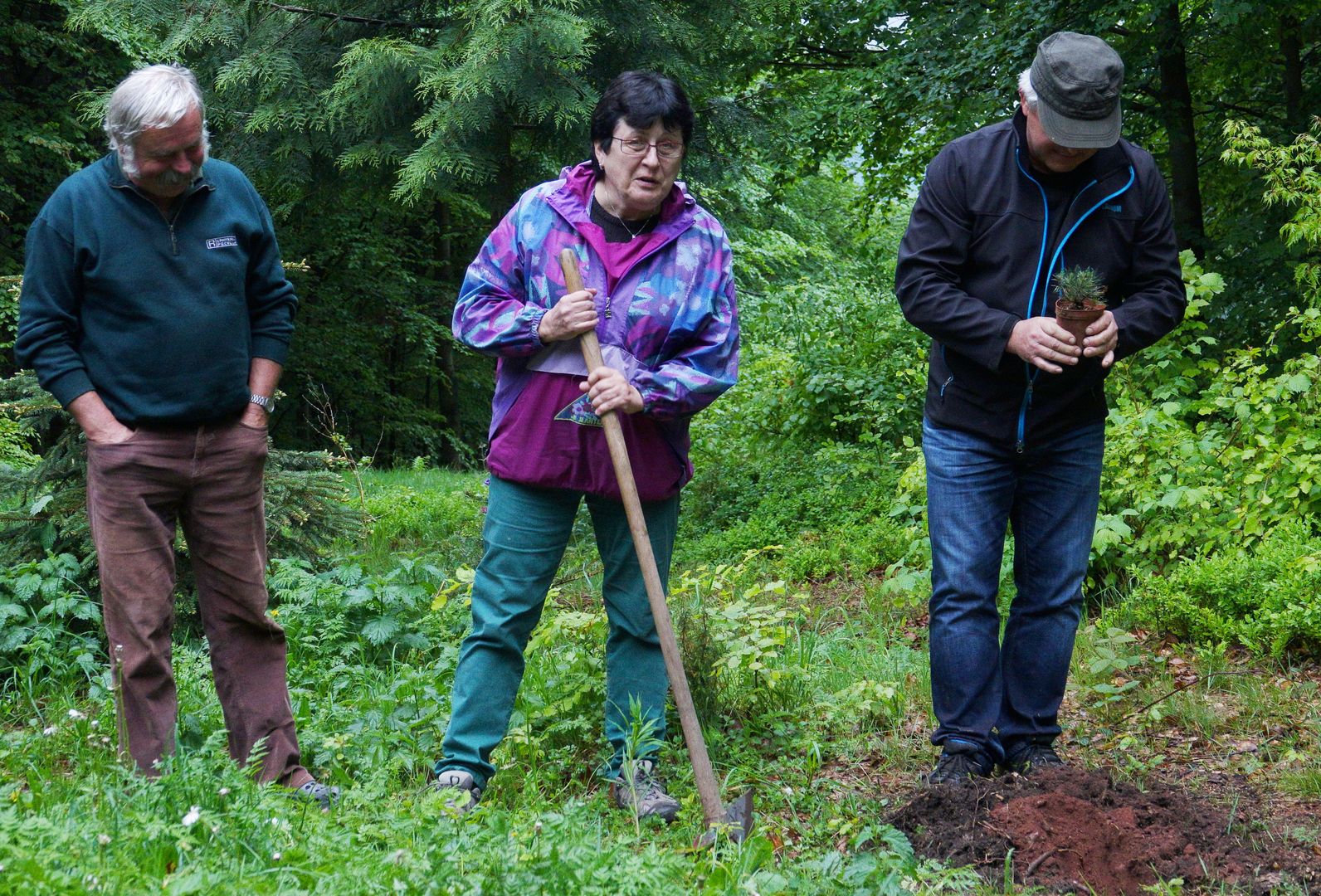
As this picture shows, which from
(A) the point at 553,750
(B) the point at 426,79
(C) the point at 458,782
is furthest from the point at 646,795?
(B) the point at 426,79

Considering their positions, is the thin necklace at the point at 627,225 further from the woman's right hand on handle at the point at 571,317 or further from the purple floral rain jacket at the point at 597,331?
the woman's right hand on handle at the point at 571,317

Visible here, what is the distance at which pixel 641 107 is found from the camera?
3.28 metres

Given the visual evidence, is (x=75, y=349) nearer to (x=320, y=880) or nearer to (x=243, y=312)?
(x=243, y=312)

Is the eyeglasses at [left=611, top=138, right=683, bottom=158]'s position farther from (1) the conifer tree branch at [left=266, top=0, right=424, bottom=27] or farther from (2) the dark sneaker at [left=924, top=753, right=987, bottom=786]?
(1) the conifer tree branch at [left=266, top=0, right=424, bottom=27]

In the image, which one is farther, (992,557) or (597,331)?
(992,557)

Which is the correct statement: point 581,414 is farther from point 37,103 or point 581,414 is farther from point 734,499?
point 37,103

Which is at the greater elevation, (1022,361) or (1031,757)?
(1022,361)

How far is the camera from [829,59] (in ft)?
42.1

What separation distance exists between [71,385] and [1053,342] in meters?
2.60

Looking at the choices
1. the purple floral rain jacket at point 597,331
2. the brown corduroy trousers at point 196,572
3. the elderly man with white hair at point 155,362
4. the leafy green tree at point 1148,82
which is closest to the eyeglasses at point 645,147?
the purple floral rain jacket at point 597,331

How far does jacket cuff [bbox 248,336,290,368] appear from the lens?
3547mm

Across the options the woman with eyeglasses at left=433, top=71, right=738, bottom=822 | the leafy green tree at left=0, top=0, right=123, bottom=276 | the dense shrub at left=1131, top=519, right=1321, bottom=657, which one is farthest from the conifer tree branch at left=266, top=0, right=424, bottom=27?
the leafy green tree at left=0, top=0, right=123, bottom=276

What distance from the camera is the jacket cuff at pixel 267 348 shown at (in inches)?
140

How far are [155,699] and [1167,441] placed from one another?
14.9ft
